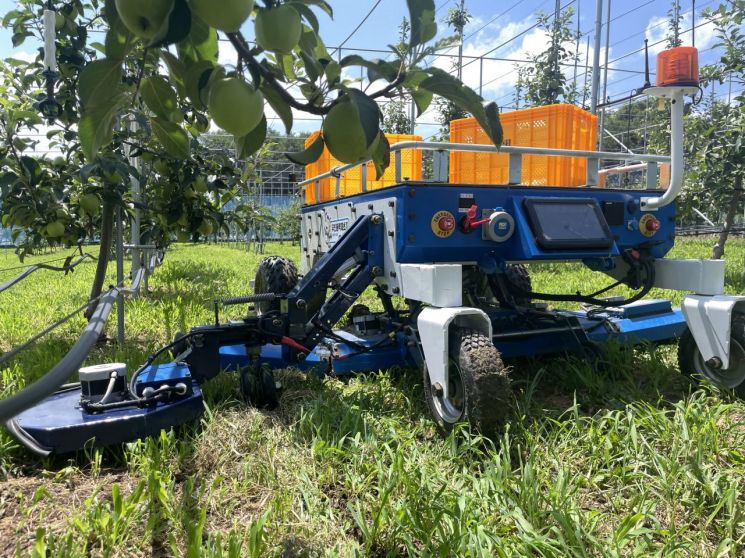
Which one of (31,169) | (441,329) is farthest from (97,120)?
(31,169)

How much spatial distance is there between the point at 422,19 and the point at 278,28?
18 cm

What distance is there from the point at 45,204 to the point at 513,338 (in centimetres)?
258

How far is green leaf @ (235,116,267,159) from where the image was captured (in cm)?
67

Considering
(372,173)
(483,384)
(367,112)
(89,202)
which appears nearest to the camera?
(367,112)

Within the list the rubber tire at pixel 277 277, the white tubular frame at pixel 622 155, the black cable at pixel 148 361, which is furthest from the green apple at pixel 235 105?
the rubber tire at pixel 277 277

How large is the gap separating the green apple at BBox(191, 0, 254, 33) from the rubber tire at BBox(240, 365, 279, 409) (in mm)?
2057

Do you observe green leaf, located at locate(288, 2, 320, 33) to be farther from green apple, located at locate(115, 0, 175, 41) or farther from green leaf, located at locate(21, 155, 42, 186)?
green leaf, located at locate(21, 155, 42, 186)

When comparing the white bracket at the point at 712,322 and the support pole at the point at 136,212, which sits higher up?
the support pole at the point at 136,212

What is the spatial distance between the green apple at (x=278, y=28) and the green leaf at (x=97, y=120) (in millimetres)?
178

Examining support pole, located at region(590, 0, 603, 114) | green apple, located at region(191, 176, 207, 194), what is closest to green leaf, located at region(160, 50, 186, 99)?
green apple, located at region(191, 176, 207, 194)

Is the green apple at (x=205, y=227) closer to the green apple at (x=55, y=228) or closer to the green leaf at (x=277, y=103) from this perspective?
the green apple at (x=55, y=228)

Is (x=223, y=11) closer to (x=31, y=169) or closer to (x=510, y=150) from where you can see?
(x=510, y=150)

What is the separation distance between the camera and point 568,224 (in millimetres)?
2424

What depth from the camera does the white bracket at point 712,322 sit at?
7.62 feet
